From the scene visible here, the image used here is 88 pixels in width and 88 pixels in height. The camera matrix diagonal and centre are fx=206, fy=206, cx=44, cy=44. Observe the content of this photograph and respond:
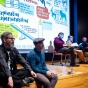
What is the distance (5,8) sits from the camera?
5.03 meters

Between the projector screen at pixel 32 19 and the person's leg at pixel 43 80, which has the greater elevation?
the projector screen at pixel 32 19

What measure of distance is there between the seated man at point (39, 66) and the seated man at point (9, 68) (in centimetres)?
17

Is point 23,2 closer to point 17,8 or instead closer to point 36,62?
point 17,8

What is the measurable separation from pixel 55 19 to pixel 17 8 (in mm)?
1706

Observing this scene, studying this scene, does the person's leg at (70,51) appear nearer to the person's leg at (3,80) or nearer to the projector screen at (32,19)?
the projector screen at (32,19)

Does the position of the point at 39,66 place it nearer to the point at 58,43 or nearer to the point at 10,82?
the point at 10,82

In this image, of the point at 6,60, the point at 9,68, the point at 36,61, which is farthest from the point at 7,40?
the point at 36,61

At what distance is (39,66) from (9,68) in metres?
0.53

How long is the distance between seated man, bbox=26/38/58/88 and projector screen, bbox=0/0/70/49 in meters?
2.02

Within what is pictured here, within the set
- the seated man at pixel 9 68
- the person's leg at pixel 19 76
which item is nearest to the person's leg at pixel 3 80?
the seated man at pixel 9 68

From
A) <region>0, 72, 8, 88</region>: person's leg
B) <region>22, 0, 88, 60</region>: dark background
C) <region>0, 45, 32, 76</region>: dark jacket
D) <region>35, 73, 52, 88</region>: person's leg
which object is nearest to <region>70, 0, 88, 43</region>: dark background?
<region>22, 0, 88, 60</region>: dark background

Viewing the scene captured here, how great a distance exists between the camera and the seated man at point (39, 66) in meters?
2.98

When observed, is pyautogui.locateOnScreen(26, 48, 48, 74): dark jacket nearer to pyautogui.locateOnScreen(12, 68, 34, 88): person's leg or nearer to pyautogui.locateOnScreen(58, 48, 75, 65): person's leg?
pyautogui.locateOnScreen(12, 68, 34, 88): person's leg

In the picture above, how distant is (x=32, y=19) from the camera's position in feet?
19.2
